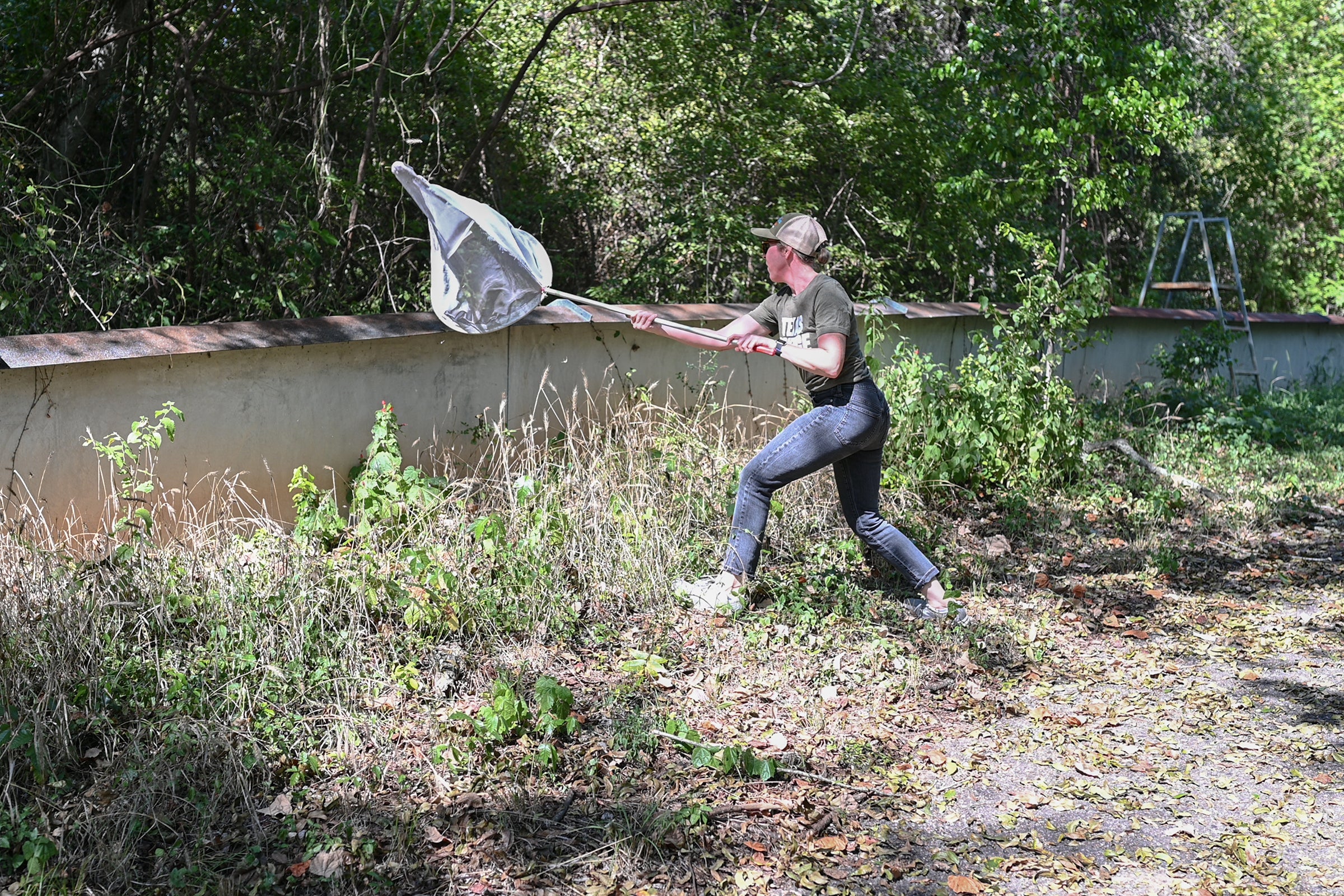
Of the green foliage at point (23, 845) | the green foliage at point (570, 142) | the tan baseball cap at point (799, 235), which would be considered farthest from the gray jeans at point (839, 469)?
the green foliage at point (570, 142)

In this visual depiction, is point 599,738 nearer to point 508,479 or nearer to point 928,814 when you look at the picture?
point 928,814

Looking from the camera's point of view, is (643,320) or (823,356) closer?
(823,356)

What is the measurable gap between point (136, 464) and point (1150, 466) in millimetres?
6371

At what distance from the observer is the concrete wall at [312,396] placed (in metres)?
4.79

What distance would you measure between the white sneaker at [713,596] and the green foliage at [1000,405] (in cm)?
205

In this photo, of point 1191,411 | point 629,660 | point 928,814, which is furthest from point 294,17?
point 1191,411

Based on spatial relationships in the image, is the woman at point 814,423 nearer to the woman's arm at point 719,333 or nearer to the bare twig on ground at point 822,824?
the woman's arm at point 719,333

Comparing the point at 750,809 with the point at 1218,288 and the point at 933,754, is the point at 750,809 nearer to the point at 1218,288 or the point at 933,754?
the point at 933,754

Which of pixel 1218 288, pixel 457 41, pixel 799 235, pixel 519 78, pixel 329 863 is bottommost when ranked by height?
pixel 329 863

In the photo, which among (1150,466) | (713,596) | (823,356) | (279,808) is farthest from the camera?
(1150,466)

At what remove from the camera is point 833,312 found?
16.2 ft

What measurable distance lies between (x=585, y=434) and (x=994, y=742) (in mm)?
3243

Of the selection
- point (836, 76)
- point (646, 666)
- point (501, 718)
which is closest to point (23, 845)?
point (501, 718)

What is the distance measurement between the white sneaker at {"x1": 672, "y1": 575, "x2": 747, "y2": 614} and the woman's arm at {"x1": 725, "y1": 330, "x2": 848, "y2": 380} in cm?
102
